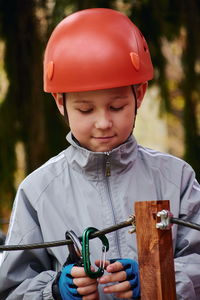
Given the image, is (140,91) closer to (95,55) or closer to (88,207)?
(95,55)

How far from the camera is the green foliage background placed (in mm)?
5734

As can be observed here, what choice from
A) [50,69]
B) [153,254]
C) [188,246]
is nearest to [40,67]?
[50,69]

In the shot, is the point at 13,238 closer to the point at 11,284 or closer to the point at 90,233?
the point at 11,284

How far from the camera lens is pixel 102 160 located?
2.90 metres

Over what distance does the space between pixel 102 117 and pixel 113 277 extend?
611 mm

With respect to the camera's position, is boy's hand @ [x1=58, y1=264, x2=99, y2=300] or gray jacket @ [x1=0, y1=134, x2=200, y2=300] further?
gray jacket @ [x1=0, y1=134, x2=200, y2=300]

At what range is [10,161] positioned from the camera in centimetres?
613

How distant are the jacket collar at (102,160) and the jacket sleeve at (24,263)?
0.25m

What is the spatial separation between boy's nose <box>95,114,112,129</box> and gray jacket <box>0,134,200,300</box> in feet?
0.37

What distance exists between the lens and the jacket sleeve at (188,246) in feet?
8.97

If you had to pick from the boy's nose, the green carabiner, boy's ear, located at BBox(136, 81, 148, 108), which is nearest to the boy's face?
the boy's nose

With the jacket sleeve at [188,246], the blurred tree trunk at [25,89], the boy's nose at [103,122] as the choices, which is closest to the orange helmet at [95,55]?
the boy's nose at [103,122]

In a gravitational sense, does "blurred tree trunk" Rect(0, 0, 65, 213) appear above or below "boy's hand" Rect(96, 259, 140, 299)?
above

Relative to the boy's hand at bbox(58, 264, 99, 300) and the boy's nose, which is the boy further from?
the boy's hand at bbox(58, 264, 99, 300)
